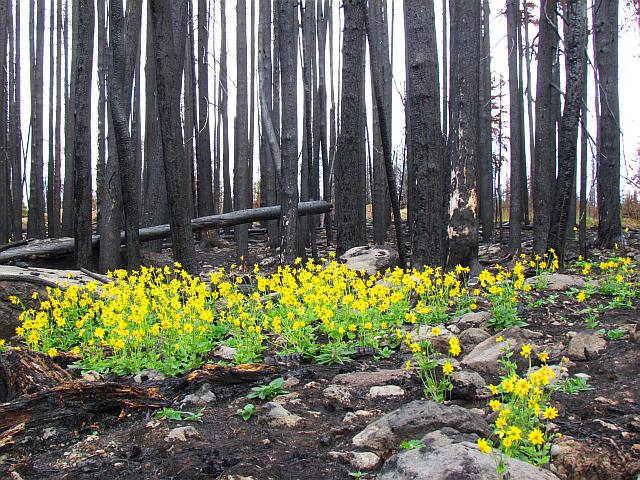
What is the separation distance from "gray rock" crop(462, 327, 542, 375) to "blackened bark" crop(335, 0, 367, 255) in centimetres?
551

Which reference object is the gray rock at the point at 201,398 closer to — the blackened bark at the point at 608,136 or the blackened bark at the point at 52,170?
the blackened bark at the point at 608,136

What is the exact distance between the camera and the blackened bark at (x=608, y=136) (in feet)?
38.7

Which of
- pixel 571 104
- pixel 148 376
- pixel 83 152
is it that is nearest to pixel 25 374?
pixel 148 376

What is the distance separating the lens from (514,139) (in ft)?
43.8

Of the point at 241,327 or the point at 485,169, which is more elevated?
the point at 485,169

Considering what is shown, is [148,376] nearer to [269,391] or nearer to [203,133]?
[269,391]

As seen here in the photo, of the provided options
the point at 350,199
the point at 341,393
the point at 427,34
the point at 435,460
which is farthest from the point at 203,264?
the point at 435,460

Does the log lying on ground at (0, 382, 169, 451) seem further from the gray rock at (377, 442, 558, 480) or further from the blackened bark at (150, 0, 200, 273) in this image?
the blackened bark at (150, 0, 200, 273)

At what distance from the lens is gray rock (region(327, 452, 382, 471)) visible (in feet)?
8.29

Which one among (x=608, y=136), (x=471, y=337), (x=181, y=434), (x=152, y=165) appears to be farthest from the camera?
(x=608, y=136)

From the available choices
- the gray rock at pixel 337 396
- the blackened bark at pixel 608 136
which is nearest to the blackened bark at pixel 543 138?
the blackened bark at pixel 608 136

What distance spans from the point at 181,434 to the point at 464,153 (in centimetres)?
531

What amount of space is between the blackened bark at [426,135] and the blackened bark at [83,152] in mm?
5084

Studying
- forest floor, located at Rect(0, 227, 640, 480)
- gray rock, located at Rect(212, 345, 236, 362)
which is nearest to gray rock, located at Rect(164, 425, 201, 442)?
forest floor, located at Rect(0, 227, 640, 480)
